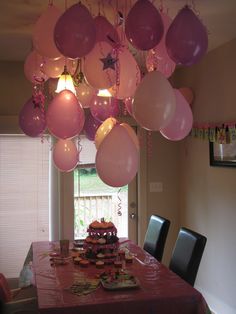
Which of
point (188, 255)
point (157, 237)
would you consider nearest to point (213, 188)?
point (157, 237)

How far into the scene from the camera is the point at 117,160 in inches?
76.4

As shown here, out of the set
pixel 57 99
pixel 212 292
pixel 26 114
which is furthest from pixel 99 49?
pixel 212 292

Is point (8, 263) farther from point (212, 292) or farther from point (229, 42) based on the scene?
point (229, 42)

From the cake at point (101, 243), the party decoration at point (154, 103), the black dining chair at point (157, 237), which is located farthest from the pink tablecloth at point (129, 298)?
the party decoration at point (154, 103)

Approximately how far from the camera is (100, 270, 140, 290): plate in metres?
2.17

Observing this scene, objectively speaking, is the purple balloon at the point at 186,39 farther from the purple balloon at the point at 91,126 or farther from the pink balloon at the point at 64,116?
the purple balloon at the point at 91,126

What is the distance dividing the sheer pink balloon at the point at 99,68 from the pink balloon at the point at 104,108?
0.45 meters

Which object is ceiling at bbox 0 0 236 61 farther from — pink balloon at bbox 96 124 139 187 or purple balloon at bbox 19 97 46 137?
pink balloon at bbox 96 124 139 187

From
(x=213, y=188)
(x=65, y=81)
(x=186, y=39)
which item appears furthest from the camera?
(x=213, y=188)

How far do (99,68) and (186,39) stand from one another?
49cm

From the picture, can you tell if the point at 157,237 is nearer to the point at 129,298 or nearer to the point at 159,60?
the point at 129,298

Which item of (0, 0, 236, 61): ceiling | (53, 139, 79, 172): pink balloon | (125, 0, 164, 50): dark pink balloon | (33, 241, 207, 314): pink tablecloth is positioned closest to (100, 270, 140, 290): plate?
(33, 241, 207, 314): pink tablecloth

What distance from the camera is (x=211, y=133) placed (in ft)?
12.0

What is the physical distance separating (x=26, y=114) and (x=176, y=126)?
1058 millimetres
